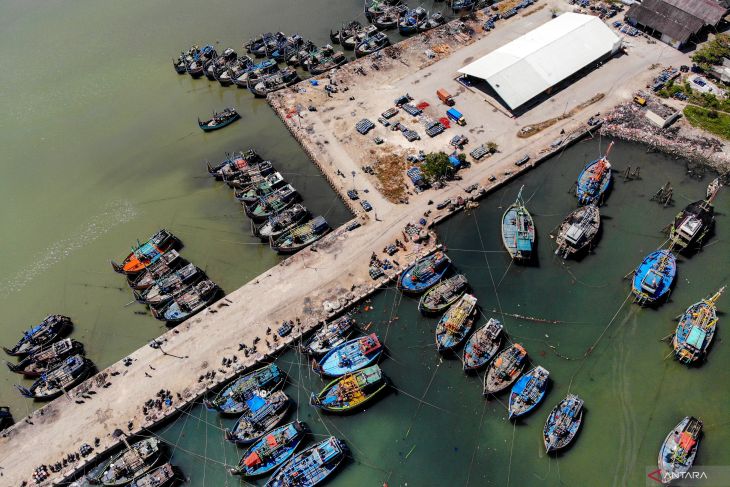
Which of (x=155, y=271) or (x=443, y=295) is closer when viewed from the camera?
(x=443, y=295)

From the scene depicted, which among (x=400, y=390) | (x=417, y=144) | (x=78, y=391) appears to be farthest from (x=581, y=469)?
(x=78, y=391)

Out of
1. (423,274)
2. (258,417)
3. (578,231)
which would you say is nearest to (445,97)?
(578,231)

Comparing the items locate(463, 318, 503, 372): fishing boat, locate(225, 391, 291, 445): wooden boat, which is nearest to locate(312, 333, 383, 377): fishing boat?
locate(225, 391, 291, 445): wooden boat

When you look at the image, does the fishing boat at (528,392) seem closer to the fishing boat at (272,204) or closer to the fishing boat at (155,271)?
the fishing boat at (272,204)

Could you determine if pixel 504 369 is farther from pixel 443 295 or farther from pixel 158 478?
pixel 158 478

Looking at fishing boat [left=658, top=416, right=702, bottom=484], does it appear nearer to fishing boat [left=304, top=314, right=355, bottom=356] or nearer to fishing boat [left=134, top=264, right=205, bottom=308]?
fishing boat [left=304, top=314, right=355, bottom=356]

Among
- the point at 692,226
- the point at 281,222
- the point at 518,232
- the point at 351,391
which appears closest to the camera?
the point at 351,391

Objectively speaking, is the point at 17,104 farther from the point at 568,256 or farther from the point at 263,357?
the point at 568,256

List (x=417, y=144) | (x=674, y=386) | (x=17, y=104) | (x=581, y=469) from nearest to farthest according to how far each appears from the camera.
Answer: (x=581, y=469) → (x=674, y=386) → (x=417, y=144) → (x=17, y=104)
